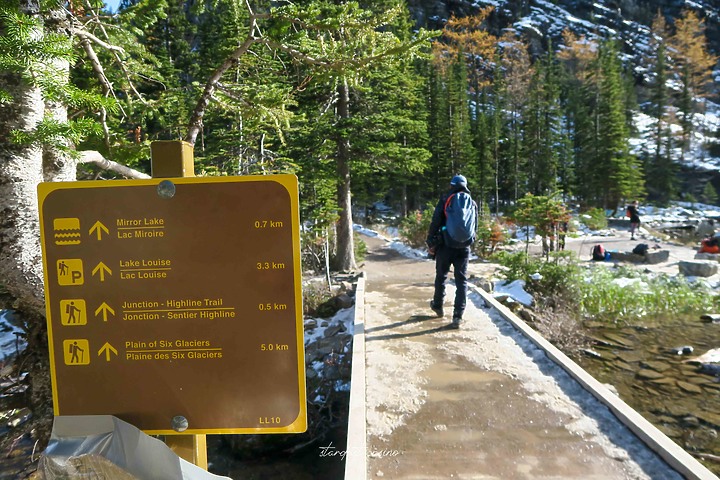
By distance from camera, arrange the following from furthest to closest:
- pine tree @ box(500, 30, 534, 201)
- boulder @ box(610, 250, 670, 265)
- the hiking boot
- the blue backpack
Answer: pine tree @ box(500, 30, 534, 201) < boulder @ box(610, 250, 670, 265) < the hiking boot < the blue backpack

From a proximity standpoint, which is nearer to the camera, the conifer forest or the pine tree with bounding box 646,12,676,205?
the conifer forest

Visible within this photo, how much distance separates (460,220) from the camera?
5.61 m

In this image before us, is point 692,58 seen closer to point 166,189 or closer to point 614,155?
point 614,155

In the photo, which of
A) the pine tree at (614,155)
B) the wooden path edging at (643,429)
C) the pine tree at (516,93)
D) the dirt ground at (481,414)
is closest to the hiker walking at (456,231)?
the dirt ground at (481,414)

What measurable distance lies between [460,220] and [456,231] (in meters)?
0.14

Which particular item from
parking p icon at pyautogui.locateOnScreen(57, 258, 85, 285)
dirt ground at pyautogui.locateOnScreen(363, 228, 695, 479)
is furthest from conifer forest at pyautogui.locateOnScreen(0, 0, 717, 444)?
dirt ground at pyautogui.locateOnScreen(363, 228, 695, 479)

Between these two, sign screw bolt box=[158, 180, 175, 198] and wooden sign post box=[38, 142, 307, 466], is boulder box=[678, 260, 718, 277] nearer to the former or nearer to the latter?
wooden sign post box=[38, 142, 307, 466]

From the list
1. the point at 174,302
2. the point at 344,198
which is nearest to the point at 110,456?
the point at 174,302

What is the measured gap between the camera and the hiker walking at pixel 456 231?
564cm

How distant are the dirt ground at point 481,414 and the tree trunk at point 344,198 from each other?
6620 millimetres

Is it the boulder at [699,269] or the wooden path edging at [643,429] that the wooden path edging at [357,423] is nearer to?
the wooden path edging at [643,429]

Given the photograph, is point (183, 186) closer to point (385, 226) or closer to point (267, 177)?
point (267, 177)

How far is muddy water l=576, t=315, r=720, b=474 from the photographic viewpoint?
17.7ft

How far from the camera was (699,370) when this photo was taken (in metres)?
7.05
